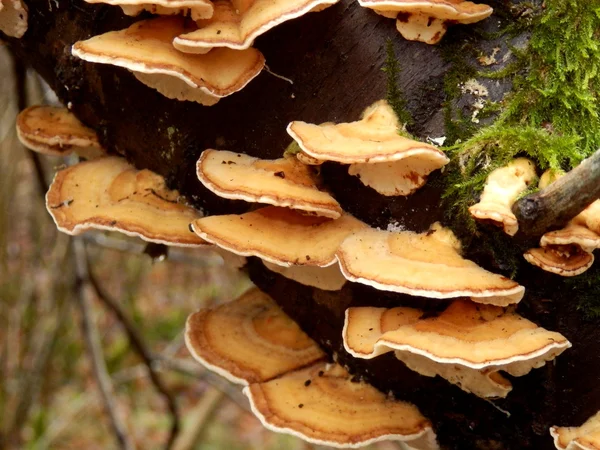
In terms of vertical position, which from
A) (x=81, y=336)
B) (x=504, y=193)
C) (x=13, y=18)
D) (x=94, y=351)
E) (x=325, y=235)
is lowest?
(x=81, y=336)

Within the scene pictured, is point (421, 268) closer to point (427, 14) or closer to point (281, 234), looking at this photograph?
point (281, 234)

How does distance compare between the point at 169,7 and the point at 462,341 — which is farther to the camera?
the point at 169,7

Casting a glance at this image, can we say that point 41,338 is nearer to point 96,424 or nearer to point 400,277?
point 96,424

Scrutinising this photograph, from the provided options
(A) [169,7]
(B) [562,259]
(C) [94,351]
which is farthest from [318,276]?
(C) [94,351]

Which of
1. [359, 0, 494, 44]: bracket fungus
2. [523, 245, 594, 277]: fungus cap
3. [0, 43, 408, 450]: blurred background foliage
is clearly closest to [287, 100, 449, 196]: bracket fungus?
[359, 0, 494, 44]: bracket fungus

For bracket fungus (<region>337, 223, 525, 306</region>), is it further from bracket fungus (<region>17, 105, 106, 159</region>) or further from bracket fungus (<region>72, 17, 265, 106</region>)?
bracket fungus (<region>17, 105, 106, 159</region>)

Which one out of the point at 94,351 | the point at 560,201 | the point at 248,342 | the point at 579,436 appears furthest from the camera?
the point at 94,351

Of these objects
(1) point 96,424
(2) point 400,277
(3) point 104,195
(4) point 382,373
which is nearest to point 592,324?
(2) point 400,277
